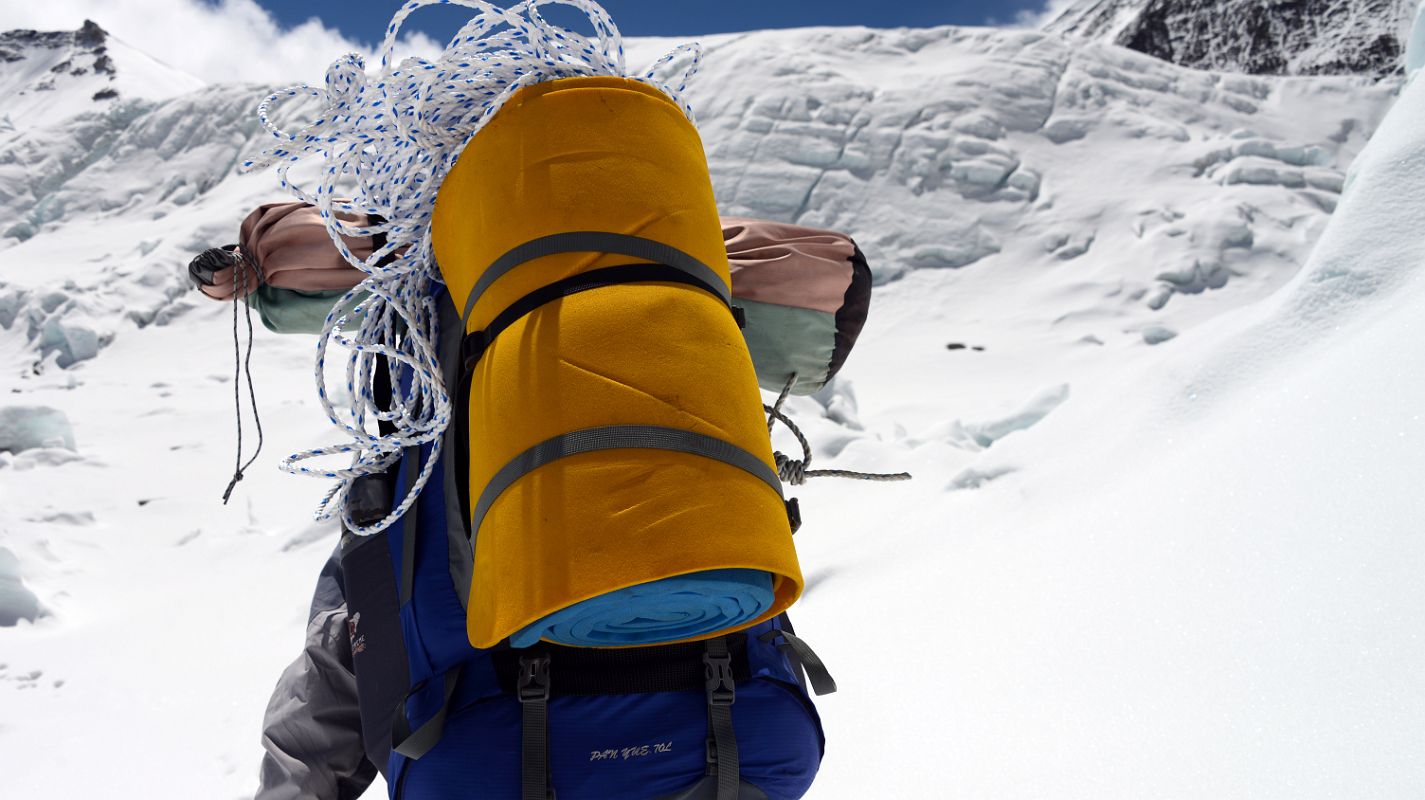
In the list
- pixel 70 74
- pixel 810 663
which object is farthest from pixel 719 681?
pixel 70 74

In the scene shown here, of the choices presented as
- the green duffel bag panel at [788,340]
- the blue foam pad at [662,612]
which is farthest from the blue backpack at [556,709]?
the green duffel bag panel at [788,340]

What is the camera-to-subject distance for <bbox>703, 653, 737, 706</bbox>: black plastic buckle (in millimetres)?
996

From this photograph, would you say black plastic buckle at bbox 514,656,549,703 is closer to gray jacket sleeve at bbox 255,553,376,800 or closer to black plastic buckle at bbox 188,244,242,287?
gray jacket sleeve at bbox 255,553,376,800

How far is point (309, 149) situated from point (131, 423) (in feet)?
26.9

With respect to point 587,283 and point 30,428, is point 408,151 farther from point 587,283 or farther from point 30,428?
point 30,428

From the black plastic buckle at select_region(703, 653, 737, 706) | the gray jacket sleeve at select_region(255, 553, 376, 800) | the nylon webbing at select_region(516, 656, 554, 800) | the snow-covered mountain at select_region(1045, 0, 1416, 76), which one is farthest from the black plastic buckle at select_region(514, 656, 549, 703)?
the snow-covered mountain at select_region(1045, 0, 1416, 76)

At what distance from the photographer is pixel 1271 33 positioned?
48469mm

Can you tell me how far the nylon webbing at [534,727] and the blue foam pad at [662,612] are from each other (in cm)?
6

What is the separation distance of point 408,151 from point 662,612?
69cm

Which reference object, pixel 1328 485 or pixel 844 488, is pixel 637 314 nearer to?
pixel 1328 485

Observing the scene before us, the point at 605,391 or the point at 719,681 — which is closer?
the point at 605,391

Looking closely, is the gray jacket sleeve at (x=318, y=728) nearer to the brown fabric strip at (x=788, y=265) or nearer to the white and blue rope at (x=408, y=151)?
the white and blue rope at (x=408, y=151)

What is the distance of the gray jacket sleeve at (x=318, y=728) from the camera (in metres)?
1.19

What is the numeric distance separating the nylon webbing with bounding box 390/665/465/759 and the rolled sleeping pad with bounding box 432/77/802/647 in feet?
0.48
